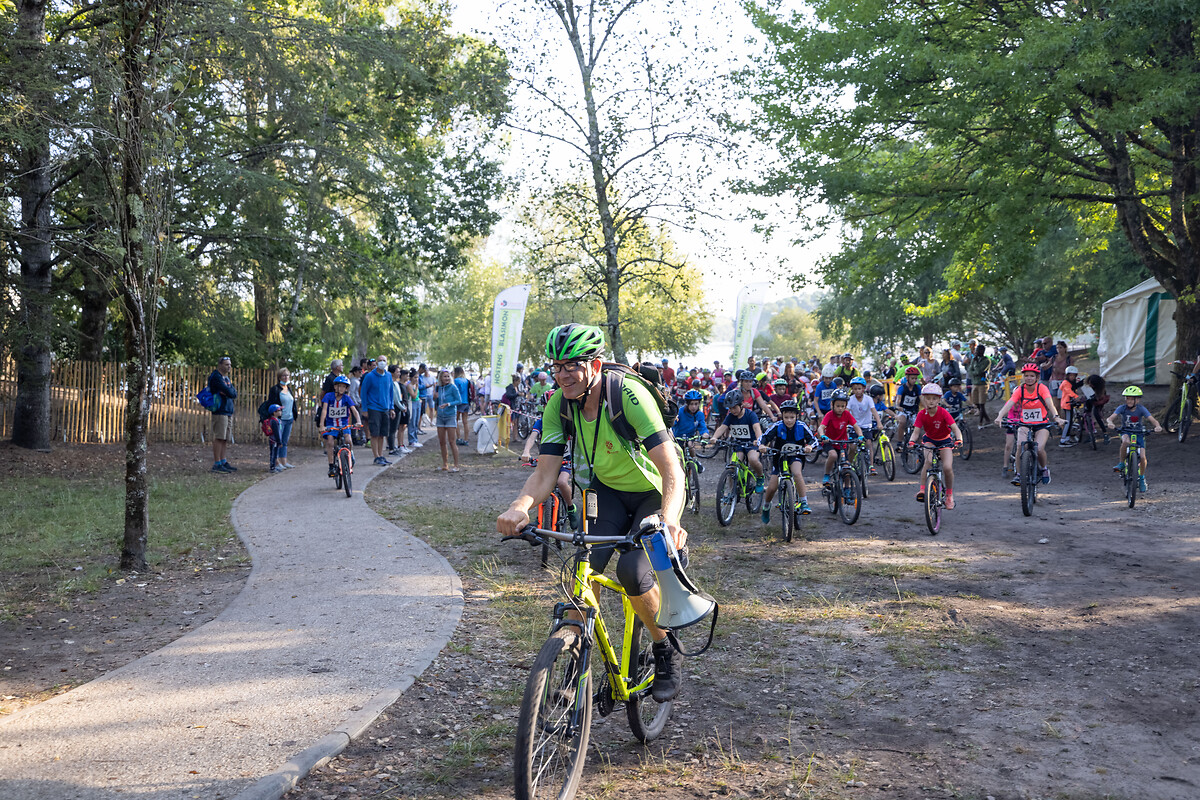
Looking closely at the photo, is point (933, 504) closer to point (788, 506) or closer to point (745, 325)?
point (788, 506)

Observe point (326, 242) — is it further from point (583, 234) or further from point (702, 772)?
point (702, 772)

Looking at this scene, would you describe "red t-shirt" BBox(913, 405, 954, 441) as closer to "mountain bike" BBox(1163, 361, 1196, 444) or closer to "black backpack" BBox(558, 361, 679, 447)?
"black backpack" BBox(558, 361, 679, 447)

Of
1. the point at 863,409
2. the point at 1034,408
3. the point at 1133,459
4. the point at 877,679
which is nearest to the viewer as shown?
the point at 877,679

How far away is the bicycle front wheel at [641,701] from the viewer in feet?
14.3

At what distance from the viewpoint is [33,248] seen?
16.2 meters

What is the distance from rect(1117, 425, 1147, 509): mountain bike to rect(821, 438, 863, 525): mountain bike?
14.1ft

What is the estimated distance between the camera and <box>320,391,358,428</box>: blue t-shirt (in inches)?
551

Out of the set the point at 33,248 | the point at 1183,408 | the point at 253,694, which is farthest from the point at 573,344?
the point at 1183,408

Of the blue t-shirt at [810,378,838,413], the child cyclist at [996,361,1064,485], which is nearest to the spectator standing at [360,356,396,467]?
the blue t-shirt at [810,378,838,413]

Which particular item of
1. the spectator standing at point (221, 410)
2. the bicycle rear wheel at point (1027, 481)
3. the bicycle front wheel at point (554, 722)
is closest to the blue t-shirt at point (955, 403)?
the bicycle rear wheel at point (1027, 481)

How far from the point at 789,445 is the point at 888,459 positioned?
642cm

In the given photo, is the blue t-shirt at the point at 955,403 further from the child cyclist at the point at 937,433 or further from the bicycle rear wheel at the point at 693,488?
the bicycle rear wheel at the point at 693,488

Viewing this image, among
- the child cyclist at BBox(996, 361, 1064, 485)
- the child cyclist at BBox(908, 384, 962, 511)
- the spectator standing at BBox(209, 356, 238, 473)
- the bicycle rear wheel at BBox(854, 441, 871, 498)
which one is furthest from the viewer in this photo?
the spectator standing at BBox(209, 356, 238, 473)

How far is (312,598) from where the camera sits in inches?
294
